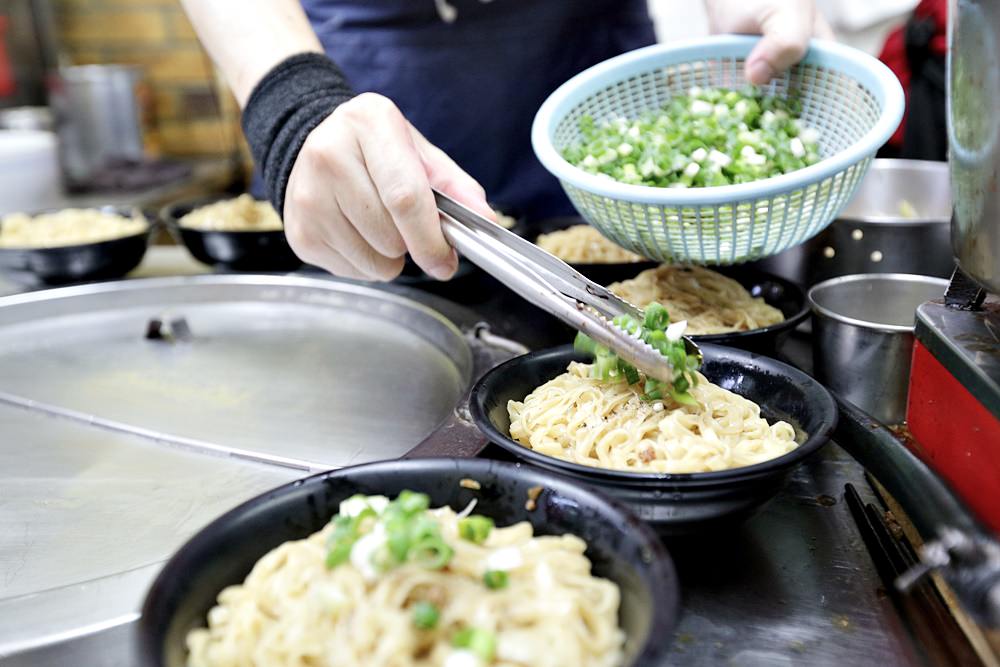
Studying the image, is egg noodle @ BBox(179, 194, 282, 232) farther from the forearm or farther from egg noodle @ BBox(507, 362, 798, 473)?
egg noodle @ BBox(507, 362, 798, 473)

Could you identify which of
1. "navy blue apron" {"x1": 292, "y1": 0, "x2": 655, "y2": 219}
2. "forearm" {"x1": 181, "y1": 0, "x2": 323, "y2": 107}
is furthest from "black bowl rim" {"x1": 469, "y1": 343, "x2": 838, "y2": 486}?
"navy blue apron" {"x1": 292, "y1": 0, "x2": 655, "y2": 219}

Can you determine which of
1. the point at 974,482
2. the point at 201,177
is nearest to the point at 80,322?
the point at 974,482

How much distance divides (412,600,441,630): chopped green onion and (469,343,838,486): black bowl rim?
0.31 metres

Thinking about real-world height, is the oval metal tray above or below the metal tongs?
below

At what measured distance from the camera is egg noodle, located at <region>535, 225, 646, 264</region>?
218 centimetres

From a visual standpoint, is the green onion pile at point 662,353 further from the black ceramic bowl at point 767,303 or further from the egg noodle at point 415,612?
the egg noodle at point 415,612

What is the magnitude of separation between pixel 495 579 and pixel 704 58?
1.47 metres

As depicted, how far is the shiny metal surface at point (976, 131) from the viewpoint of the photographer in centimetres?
100

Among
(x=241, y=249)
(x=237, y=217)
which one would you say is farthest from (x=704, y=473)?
(x=237, y=217)

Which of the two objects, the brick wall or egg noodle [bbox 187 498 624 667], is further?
the brick wall

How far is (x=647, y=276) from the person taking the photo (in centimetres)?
189

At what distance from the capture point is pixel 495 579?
0.91 meters

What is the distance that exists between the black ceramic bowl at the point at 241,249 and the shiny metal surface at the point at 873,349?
4.95ft

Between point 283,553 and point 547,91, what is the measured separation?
82.6 inches
